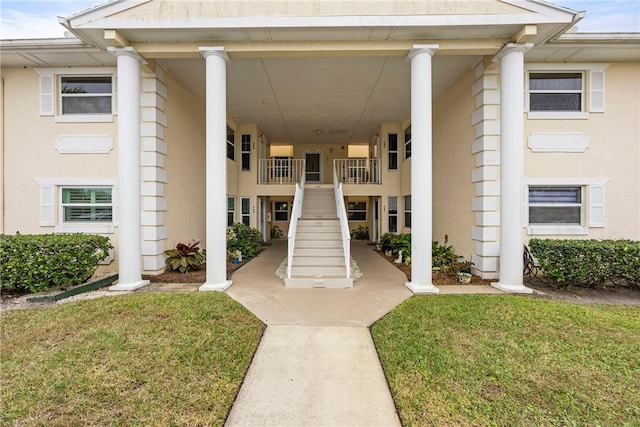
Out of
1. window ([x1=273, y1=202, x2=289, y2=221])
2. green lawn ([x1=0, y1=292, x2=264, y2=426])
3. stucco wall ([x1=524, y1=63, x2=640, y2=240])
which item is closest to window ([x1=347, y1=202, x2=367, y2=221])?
window ([x1=273, y1=202, x2=289, y2=221])

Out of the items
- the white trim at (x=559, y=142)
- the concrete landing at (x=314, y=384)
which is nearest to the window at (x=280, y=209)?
the white trim at (x=559, y=142)

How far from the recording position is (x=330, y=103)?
957cm

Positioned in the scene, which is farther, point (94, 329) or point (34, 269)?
point (34, 269)

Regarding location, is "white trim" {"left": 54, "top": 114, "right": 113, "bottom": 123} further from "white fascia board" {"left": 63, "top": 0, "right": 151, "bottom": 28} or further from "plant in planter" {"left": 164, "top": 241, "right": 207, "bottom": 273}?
"plant in planter" {"left": 164, "top": 241, "right": 207, "bottom": 273}

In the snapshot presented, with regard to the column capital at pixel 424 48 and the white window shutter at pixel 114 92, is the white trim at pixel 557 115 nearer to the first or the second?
the column capital at pixel 424 48

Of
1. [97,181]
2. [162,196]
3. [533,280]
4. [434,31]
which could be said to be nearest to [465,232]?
[533,280]

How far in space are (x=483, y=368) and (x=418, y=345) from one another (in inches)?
27.4

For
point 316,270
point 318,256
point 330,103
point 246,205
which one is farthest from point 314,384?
point 246,205

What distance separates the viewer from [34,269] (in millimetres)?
5145

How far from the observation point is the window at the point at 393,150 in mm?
11844

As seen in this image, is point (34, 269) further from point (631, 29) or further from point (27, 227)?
point (631, 29)

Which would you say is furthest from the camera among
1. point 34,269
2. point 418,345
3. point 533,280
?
point 533,280

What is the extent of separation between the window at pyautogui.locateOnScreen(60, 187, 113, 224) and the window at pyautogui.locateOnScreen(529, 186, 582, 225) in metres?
10.1

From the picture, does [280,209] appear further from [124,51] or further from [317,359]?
[317,359]
